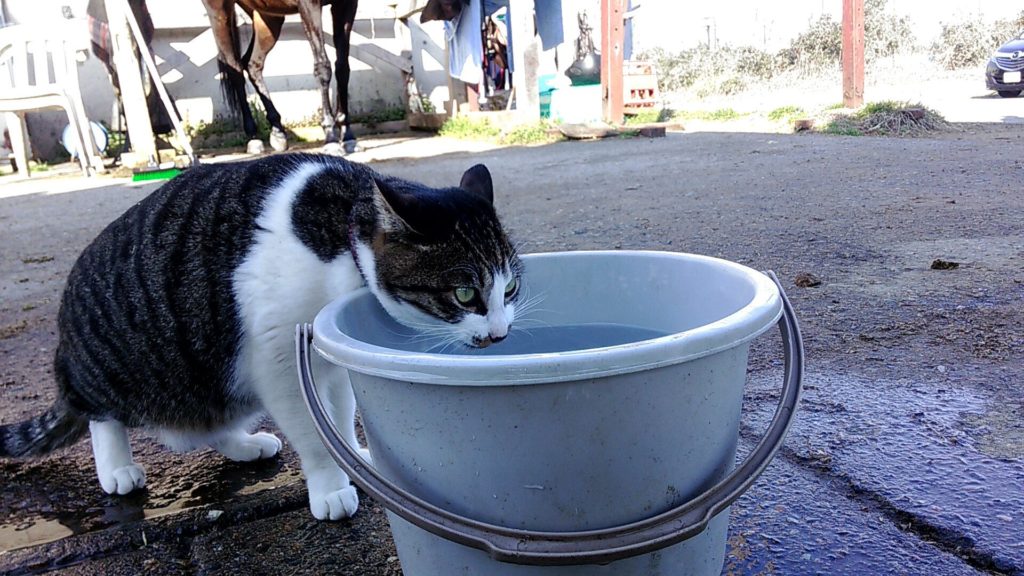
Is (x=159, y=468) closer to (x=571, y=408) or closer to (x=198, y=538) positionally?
(x=198, y=538)

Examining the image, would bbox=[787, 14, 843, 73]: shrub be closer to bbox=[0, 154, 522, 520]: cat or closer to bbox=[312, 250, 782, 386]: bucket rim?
bbox=[0, 154, 522, 520]: cat

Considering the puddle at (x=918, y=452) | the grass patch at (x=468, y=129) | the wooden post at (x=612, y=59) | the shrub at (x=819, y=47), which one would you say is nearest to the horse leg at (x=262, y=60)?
the grass patch at (x=468, y=129)

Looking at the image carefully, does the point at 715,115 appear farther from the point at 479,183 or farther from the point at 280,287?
the point at 280,287

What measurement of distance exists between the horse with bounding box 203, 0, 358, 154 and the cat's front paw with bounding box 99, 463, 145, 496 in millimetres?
6364

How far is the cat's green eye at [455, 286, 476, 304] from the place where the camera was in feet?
4.46

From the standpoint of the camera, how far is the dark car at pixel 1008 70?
34.3 feet

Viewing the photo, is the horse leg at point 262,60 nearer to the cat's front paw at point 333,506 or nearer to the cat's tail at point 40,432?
the cat's tail at point 40,432

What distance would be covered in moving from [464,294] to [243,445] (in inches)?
25.7

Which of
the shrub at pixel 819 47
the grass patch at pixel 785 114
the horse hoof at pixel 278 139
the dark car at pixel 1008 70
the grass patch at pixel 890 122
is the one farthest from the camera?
the shrub at pixel 819 47

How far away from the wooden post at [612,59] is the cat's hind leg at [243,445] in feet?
25.6

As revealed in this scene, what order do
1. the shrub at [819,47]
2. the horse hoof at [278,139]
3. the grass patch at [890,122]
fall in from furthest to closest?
1. the shrub at [819,47]
2. the horse hoof at [278,139]
3. the grass patch at [890,122]

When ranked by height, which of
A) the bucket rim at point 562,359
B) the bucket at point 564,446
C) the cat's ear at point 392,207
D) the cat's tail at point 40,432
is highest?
the cat's ear at point 392,207

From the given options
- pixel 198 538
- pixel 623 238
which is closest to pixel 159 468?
pixel 198 538

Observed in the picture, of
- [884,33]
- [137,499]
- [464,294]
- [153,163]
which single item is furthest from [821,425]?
[884,33]
